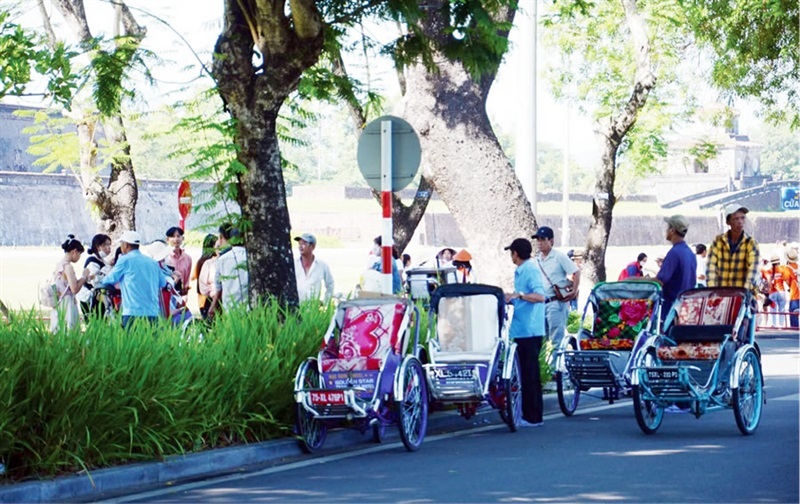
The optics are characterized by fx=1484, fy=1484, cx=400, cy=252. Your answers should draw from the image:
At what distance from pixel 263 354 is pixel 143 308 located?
3045 mm

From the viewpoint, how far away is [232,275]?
16.1 meters

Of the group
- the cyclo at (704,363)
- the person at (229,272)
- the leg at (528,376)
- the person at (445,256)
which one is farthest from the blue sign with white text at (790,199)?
the leg at (528,376)

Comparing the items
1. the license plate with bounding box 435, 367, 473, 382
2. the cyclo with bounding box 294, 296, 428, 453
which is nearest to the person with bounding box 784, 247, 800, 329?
the license plate with bounding box 435, 367, 473, 382

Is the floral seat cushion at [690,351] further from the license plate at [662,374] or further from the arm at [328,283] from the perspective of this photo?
the arm at [328,283]

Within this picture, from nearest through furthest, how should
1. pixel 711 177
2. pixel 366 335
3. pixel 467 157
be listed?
pixel 366 335, pixel 467 157, pixel 711 177

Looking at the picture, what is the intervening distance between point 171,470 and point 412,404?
2.56m

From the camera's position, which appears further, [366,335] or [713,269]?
[713,269]

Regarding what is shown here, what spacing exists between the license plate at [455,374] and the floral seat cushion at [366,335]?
0.75 meters

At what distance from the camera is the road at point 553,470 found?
971 cm

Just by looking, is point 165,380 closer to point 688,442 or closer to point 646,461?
point 646,461

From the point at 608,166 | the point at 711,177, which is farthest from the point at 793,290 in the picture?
the point at 711,177

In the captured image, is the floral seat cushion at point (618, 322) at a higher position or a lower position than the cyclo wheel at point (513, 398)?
higher

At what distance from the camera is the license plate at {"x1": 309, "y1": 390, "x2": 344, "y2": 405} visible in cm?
1182

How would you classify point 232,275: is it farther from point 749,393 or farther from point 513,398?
point 749,393
